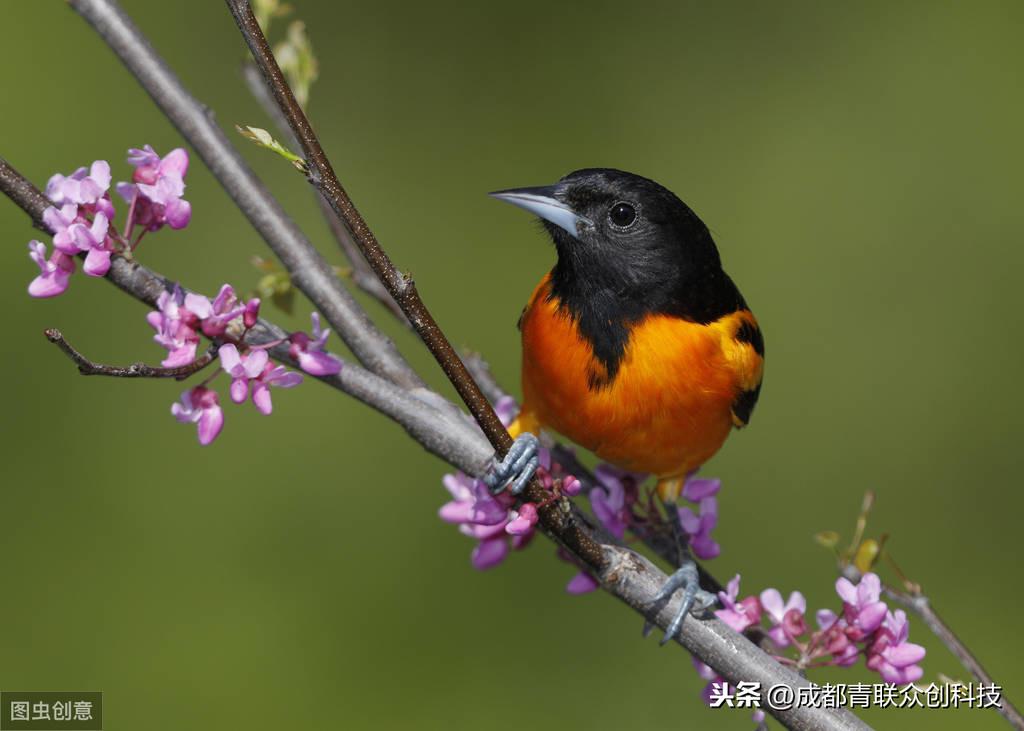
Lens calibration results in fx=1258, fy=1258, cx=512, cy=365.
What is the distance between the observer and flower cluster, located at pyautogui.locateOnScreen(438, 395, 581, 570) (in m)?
1.79

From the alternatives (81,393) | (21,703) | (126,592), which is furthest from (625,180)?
(81,393)

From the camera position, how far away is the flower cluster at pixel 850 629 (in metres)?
2.01

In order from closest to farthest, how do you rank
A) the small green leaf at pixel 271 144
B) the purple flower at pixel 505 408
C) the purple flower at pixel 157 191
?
the small green leaf at pixel 271 144, the purple flower at pixel 157 191, the purple flower at pixel 505 408

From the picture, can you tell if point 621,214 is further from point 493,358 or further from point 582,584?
point 493,358

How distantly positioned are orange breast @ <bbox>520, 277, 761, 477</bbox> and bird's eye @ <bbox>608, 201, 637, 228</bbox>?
0.20m

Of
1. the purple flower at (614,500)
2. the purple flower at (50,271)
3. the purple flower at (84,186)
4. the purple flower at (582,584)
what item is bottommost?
the purple flower at (582,584)

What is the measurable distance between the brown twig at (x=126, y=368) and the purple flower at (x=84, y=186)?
247mm

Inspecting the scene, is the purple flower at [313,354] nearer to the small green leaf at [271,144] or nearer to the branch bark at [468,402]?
the branch bark at [468,402]

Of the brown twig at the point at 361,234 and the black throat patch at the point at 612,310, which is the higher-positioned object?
the black throat patch at the point at 612,310

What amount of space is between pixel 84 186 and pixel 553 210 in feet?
3.13

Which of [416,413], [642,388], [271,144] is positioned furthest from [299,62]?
[271,144]

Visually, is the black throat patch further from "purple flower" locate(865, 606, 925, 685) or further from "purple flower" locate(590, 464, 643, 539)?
"purple flower" locate(865, 606, 925, 685)

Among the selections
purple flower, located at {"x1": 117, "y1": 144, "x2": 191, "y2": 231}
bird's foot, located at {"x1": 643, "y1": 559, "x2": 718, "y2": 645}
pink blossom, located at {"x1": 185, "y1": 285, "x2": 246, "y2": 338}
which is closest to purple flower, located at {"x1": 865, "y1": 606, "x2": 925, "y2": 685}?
bird's foot, located at {"x1": 643, "y1": 559, "x2": 718, "y2": 645}

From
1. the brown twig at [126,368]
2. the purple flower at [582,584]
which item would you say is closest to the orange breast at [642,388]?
the purple flower at [582,584]
